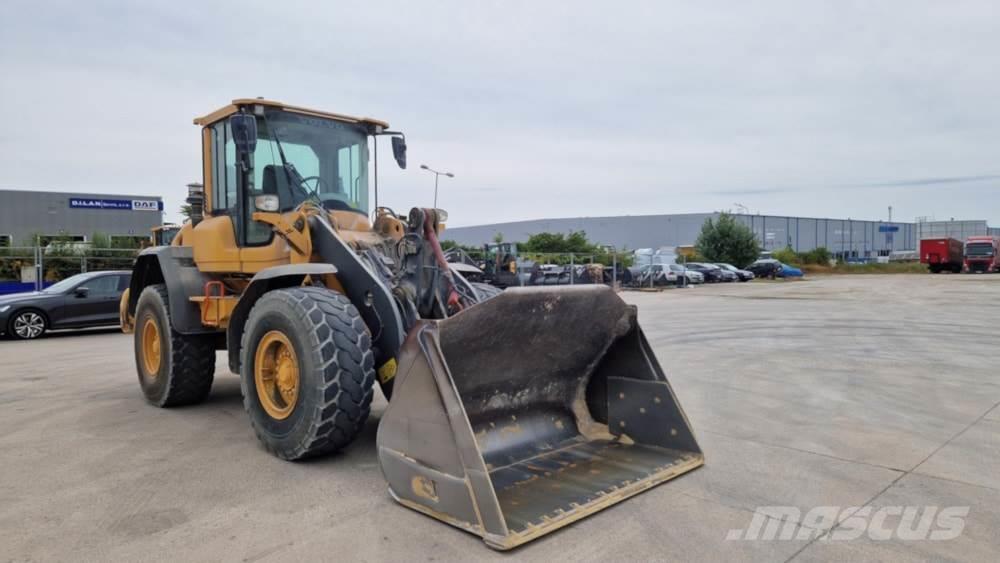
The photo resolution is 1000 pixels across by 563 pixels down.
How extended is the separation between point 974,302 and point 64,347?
24.2 m

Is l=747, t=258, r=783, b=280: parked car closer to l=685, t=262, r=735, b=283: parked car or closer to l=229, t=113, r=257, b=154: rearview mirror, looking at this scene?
l=685, t=262, r=735, b=283: parked car

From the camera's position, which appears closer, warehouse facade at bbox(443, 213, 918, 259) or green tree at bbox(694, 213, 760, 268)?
green tree at bbox(694, 213, 760, 268)

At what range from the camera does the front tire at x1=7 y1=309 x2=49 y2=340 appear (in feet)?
45.9

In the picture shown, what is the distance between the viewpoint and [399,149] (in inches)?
273

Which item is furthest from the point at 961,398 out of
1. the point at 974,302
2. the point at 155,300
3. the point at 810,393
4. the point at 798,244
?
the point at 798,244

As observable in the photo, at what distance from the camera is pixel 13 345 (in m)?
Result: 13.0

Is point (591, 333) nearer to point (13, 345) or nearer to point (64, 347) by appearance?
point (64, 347)

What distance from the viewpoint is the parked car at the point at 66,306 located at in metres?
14.0

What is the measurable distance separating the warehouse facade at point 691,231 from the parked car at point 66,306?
5838 cm

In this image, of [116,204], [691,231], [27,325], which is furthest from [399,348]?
[691,231]

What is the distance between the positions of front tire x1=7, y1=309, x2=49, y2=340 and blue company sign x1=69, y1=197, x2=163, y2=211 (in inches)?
1033

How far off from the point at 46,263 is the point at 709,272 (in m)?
34.5

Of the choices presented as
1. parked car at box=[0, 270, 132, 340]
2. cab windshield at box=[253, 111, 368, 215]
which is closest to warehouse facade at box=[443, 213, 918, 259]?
parked car at box=[0, 270, 132, 340]

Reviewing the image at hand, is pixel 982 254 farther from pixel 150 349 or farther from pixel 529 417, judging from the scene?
pixel 150 349
